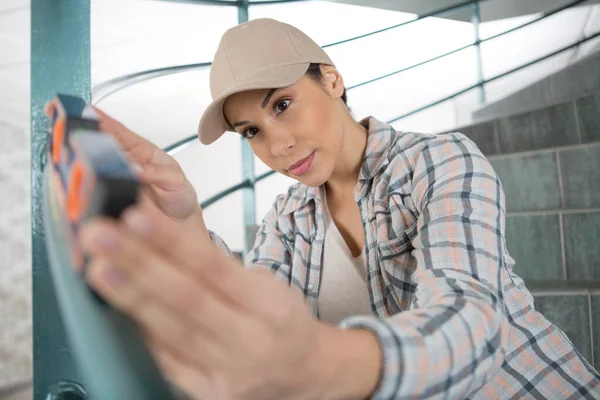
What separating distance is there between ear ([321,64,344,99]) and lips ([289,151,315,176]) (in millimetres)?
116

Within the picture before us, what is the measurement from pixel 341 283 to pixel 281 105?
0.99ft

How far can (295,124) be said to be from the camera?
27.4 inches

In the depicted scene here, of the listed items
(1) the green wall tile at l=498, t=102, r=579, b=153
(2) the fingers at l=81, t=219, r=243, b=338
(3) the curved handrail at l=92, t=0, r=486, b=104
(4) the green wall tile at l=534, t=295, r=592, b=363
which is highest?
(3) the curved handrail at l=92, t=0, r=486, b=104

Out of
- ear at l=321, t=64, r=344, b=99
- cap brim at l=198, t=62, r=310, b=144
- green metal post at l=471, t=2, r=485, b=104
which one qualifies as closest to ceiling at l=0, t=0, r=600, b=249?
green metal post at l=471, t=2, r=485, b=104

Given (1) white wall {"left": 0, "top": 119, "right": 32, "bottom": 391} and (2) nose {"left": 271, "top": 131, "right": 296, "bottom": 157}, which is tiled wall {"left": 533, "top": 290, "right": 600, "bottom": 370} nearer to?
(2) nose {"left": 271, "top": 131, "right": 296, "bottom": 157}

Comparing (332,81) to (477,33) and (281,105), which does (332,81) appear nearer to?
(281,105)

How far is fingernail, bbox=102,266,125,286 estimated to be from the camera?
0.18 metres

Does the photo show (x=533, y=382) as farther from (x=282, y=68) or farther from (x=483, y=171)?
(x=282, y=68)

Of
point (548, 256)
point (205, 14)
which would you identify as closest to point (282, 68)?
point (548, 256)

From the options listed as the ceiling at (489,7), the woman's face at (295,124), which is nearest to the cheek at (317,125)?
the woman's face at (295,124)

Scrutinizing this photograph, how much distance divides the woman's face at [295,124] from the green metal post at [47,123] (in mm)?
219

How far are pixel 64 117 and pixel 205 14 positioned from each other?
1639 millimetres

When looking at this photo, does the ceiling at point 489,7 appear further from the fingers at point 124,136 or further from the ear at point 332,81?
the fingers at point 124,136

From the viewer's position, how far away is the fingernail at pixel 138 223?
7.3 inches
